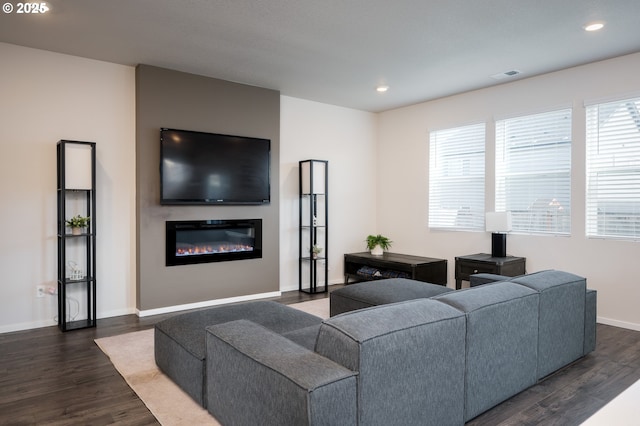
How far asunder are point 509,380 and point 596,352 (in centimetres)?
147

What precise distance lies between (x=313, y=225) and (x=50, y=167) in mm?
3084

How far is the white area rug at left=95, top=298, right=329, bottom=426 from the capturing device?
2334 millimetres

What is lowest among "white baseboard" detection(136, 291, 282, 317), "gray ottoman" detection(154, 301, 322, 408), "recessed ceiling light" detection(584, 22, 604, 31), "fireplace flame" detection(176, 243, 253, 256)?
"white baseboard" detection(136, 291, 282, 317)

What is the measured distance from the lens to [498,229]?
487 cm

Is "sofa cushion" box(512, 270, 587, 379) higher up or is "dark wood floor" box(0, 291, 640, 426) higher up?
"sofa cushion" box(512, 270, 587, 379)

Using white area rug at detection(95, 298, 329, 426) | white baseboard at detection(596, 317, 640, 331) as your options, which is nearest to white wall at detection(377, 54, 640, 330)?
white baseboard at detection(596, 317, 640, 331)

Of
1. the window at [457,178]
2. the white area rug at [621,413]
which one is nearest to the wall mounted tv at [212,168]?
the window at [457,178]

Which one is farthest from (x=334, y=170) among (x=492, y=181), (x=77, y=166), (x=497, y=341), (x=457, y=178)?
(x=497, y=341)

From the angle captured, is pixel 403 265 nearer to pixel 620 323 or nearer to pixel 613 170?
pixel 620 323

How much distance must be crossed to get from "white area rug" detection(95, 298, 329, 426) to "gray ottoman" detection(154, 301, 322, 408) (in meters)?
0.05

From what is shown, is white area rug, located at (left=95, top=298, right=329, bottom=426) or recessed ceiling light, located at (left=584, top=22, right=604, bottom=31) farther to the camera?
recessed ceiling light, located at (left=584, top=22, right=604, bottom=31)

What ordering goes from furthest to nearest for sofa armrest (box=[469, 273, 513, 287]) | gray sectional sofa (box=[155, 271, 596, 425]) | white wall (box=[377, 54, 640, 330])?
1. white wall (box=[377, 54, 640, 330])
2. sofa armrest (box=[469, 273, 513, 287])
3. gray sectional sofa (box=[155, 271, 596, 425])

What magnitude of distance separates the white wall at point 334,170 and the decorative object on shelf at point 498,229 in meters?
2.16

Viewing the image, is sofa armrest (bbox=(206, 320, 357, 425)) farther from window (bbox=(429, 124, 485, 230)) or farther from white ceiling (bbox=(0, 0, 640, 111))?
window (bbox=(429, 124, 485, 230))
